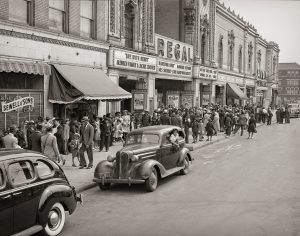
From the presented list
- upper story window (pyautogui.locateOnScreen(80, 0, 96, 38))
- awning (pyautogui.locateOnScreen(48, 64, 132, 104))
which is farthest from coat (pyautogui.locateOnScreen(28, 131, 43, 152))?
upper story window (pyautogui.locateOnScreen(80, 0, 96, 38))

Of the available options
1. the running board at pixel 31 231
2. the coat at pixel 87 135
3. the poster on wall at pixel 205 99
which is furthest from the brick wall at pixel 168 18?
the running board at pixel 31 231

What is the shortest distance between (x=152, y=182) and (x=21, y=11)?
9122 mm

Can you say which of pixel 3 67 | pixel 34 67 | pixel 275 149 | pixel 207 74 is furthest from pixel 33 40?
pixel 207 74

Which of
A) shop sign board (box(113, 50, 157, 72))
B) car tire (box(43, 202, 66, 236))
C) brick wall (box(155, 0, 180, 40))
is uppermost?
brick wall (box(155, 0, 180, 40))

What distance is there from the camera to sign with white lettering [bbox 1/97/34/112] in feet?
49.6

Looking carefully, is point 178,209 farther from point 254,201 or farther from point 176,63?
point 176,63

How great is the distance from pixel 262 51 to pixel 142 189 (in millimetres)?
54981

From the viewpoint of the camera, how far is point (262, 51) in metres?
62.3

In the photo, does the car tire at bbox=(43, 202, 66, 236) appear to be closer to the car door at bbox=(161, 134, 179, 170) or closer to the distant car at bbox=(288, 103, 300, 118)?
the car door at bbox=(161, 134, 179, 170)

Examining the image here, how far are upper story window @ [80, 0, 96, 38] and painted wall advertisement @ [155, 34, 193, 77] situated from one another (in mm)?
7307

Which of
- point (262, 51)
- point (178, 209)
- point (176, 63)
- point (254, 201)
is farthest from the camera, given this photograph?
point (262, 51)

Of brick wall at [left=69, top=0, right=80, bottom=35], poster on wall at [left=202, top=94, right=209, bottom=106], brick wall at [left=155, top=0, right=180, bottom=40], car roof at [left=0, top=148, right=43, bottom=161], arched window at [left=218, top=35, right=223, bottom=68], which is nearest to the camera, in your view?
car roof at [left=0, top=148, right=43, bottom=161]

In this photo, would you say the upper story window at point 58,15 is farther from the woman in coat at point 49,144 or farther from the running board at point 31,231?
the running board at point 31,231

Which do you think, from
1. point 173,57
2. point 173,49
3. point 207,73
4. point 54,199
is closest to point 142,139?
point 54,199
